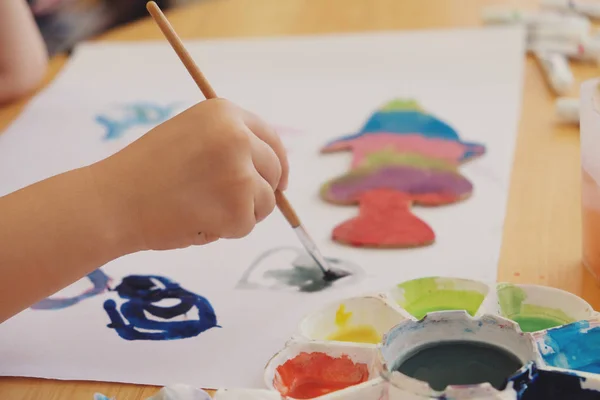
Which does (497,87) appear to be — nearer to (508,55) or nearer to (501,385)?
(508,55)

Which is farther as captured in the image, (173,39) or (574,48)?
(574,48)

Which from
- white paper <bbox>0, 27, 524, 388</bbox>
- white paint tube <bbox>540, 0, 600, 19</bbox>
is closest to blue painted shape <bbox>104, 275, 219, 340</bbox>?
white paper <bbox>0, 27, 524, 388</bbox>

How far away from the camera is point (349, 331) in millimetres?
556

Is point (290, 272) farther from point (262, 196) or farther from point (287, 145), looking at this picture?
point (287, 145)

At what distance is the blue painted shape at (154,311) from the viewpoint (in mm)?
600

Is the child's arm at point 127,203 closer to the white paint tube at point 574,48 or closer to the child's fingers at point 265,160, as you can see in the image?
the child's fingers at point 265,160

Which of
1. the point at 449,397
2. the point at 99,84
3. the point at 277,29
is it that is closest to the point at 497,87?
the point at 277,29

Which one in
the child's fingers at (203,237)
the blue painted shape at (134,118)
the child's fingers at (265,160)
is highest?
the child's fingers at (265,160)

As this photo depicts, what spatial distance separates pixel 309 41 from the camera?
110 cm

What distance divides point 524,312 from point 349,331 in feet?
0.38

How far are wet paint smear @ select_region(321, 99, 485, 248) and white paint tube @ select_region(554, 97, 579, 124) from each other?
0.35 ft

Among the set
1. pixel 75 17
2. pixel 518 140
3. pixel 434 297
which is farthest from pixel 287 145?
pixel 75 17

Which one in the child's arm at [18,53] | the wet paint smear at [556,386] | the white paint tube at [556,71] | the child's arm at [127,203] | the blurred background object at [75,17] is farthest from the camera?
the blurred background object at [75,17]

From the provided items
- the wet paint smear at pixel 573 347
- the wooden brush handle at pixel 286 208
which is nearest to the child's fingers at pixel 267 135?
the wooden brush handle at pixel 286 208
